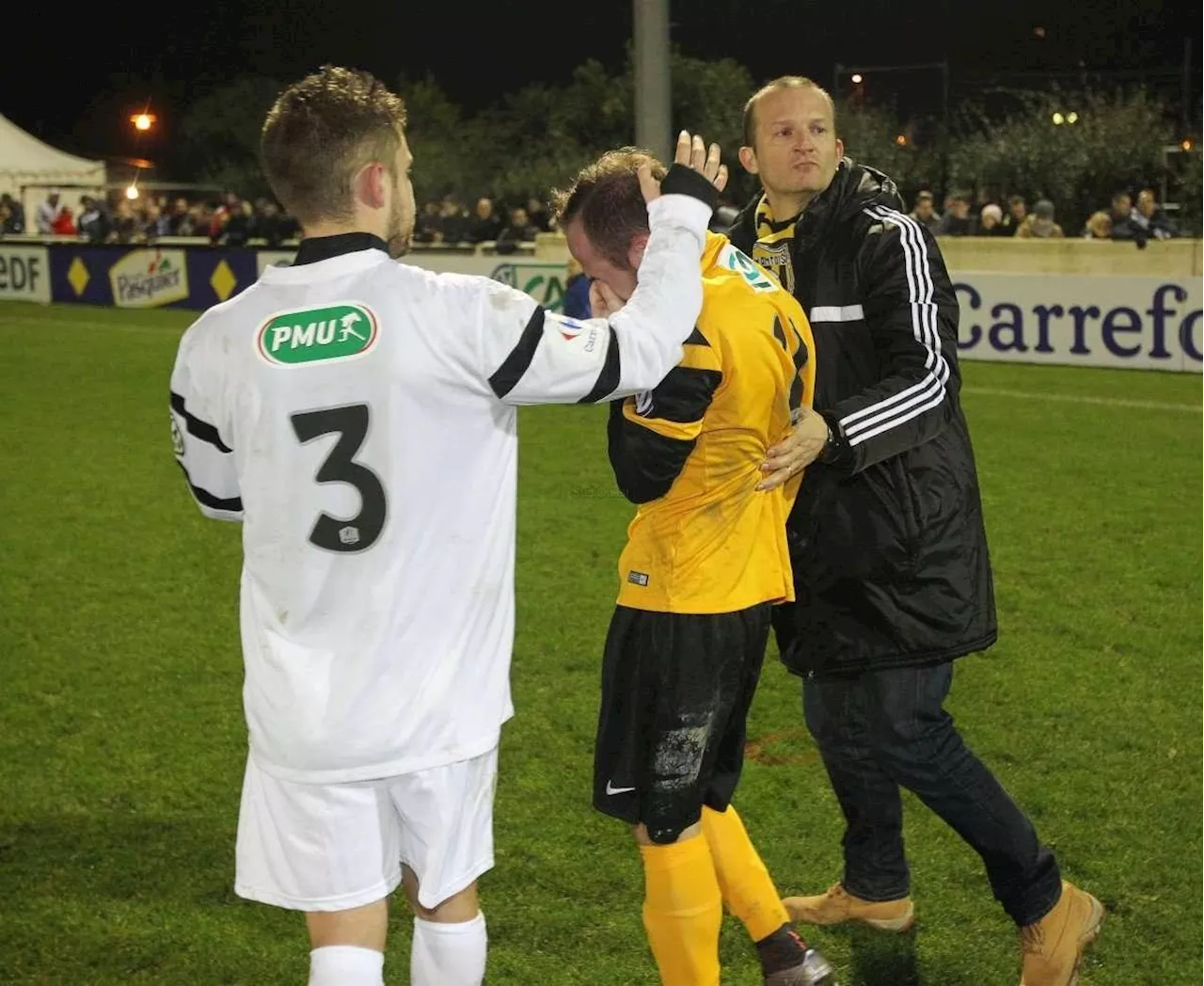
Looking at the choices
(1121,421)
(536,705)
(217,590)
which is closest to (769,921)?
(536,705)

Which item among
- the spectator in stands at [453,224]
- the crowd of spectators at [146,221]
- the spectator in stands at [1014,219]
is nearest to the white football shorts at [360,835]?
the spectator in stands at [1014,219]

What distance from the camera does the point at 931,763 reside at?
3125mm

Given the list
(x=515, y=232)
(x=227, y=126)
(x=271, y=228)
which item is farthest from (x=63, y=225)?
(x=515, y=232)

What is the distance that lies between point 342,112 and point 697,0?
40007mm

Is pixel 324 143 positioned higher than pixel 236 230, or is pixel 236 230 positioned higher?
pixel 236 230

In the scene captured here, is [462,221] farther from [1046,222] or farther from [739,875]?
[739,875]

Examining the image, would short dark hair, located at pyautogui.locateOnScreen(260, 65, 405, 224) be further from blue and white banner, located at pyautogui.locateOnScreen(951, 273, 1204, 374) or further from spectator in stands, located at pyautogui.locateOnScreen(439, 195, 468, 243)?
spectator in stands, located at pyautogui.locateOnScreen(439, 195, 468, 243)

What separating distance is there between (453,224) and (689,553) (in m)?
20.9

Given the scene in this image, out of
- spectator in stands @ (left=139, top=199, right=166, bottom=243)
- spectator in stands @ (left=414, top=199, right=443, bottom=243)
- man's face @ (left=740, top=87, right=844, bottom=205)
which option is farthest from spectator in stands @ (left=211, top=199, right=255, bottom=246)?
man's face @ (left=740, top=87, right=844, bottom=205)

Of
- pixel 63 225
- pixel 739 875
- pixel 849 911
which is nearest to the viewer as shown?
pixel 739 875

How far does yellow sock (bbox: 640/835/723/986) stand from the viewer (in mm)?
2891

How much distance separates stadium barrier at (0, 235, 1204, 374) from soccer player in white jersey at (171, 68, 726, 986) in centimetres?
1183

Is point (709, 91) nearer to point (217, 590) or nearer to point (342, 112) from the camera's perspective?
point (217, 590)

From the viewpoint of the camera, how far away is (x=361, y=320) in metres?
2.24
